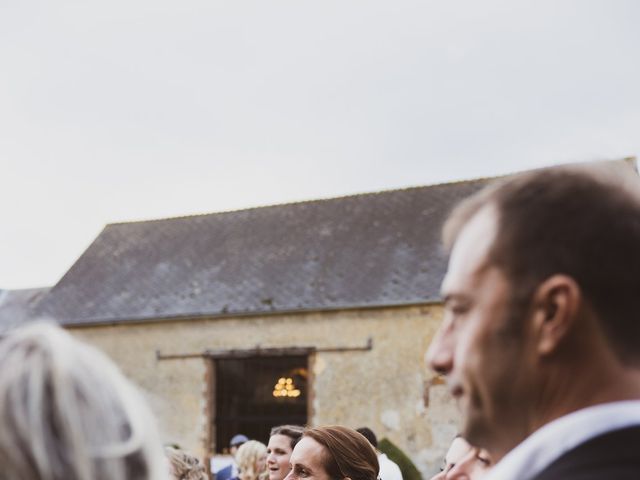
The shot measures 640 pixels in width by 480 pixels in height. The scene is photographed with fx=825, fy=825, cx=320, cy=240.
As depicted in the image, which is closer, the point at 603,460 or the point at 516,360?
the point at 603,460

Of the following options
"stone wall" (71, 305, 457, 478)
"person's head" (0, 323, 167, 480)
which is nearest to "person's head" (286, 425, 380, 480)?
"person's head" (0, 323, 167, 480)

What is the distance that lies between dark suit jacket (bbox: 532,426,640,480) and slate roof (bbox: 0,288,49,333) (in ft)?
73.7

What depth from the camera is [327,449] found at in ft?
14.1

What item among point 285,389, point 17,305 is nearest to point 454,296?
point 285,389

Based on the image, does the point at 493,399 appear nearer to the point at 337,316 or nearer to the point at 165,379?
the point at 337,316

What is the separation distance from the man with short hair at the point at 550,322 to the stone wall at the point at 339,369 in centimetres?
1511

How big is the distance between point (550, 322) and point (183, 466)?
5.23 metres

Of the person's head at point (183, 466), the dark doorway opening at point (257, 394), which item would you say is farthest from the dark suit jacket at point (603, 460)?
the dark doorway opening at point (257, 394)

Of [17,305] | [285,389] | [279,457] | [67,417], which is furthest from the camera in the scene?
[17,305]

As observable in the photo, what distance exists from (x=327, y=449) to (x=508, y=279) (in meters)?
3.32

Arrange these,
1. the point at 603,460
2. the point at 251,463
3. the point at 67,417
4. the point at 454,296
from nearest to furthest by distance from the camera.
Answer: the point at 603,460 < the point at 67,417 < the point at 454,296 < the point at 251,463

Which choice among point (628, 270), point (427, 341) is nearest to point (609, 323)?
point (628, 270)

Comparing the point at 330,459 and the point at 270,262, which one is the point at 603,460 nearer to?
the point at 330,459

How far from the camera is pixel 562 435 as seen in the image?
42.6 inches
